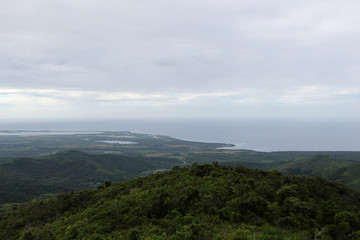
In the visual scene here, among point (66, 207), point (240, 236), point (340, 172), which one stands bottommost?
point (340, 172)

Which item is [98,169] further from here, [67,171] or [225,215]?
[225,215]

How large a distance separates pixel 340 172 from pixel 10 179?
550 feet

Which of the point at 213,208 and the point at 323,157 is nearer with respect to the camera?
the point at 213,208

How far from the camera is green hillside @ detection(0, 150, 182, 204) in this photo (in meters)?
101

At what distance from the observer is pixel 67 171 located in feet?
466

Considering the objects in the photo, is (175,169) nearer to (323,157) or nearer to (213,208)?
(213,208)

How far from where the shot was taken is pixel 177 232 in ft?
43.9

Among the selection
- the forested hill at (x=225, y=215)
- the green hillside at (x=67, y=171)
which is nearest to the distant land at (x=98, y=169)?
the green hillside at (x=67, y=171)

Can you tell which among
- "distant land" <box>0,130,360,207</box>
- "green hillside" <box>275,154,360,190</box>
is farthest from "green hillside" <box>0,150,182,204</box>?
"green hillside" <box>275,154,360,190</box>

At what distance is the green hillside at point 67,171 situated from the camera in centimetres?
10061

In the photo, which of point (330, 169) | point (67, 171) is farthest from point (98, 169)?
point (330, 169)

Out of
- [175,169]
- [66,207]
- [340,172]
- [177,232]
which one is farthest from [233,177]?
[340,172]

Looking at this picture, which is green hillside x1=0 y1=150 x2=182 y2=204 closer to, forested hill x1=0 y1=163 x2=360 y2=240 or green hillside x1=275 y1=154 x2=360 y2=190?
green hillside x1=275 y1=154 x2=360 y2=190

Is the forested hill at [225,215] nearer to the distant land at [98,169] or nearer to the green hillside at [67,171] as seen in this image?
the distant land at [98,169]
